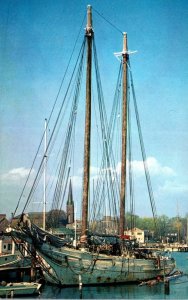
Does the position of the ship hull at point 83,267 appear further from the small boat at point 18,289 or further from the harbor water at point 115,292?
the small boat at point 18,289

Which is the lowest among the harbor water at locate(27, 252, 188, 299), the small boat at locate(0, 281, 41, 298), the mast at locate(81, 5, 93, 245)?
the harbor water at locate(27, 252, 188, 299)

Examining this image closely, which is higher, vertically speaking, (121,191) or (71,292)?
(121,191)

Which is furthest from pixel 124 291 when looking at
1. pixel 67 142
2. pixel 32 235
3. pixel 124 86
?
pixel 124 86

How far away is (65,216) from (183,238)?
1859 inches

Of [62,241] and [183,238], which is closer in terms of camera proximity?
[62,241]

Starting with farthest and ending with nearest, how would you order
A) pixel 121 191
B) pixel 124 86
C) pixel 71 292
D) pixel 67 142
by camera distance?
1. pixel 124 86
2. pixel 121 191
3. pixel 67 142
4. pixel 71 292

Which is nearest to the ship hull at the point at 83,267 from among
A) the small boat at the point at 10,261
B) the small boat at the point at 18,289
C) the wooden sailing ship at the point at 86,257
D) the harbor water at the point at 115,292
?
the wooden sailing ship at the point at 86,257

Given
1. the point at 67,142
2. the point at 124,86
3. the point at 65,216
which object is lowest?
the point at 65,216

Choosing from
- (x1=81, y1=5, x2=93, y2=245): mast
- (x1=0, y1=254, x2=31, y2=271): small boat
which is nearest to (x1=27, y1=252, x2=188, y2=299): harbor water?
(x1=81, y1=5, x2=93, y2=245): mast

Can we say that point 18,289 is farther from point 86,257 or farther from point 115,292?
point 115,292

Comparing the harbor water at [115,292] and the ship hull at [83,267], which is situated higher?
the ship hull at [83,267]

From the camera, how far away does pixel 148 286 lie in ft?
83.2

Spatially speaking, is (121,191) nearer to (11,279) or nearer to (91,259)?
(91,259)

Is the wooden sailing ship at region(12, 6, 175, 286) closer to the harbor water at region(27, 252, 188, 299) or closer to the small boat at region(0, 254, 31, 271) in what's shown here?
the harbor water at region(27, 252, 188, 299)
